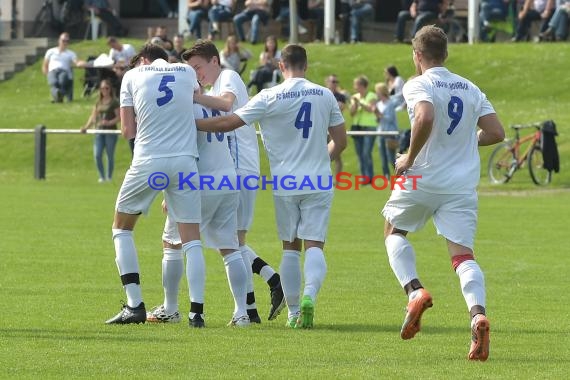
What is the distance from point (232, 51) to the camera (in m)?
34.4

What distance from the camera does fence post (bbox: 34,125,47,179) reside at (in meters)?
30.1

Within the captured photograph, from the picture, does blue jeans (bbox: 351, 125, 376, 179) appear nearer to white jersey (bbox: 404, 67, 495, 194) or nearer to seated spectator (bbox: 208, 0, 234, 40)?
seated spectator (bbox: 208, 0, 234, 40)

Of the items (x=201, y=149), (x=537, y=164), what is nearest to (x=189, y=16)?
(x=537, y=164)

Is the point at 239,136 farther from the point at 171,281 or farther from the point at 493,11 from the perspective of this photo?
the point at 493,11

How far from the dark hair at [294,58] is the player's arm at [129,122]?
1147mm

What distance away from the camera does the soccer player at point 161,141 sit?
10766 mm

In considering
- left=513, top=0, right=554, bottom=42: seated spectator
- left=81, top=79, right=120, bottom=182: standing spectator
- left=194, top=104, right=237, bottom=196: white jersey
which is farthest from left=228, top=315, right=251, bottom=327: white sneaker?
left=513, top=0, right=554, bottom=42: seated spectator

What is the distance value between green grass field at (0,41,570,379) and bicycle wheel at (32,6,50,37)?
1705cm

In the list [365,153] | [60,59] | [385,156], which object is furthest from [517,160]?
[60,59]

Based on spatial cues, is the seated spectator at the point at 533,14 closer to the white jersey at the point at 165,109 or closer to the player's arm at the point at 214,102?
the player's arm at the point at 214,102

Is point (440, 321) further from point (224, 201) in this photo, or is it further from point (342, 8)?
point (342, 8)

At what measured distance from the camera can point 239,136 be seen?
38.2 feet

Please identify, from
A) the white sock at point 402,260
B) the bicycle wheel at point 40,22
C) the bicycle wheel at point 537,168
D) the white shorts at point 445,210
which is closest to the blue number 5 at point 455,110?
the white shorts at point 445,210

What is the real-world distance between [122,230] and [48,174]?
21.3m
